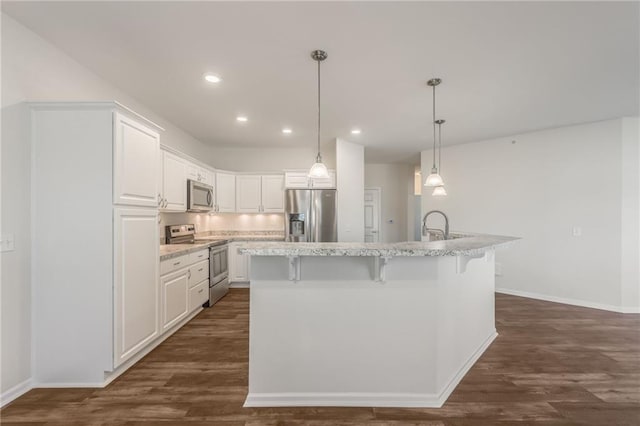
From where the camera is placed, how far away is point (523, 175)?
4680 millimetres

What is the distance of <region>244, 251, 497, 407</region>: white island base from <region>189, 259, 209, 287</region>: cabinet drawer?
195 cm

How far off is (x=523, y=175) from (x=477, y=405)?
4.07m

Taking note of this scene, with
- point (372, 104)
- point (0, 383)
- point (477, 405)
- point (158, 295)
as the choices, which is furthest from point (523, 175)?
point (0, 383)

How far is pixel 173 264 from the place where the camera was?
311cm

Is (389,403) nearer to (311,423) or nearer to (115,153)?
(311,423)

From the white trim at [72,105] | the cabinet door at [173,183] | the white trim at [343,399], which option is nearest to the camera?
the white trim at [343,399]

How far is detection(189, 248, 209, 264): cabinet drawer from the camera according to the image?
3.55 m

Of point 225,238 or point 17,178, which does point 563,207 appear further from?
point 17,178

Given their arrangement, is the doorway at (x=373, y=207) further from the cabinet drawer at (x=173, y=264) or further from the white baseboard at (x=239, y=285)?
the cabinet drawer at (x=173, y=264)

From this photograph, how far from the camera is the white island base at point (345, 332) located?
196cm

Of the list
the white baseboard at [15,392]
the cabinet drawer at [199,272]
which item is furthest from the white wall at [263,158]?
the white baseboard at [15,392]

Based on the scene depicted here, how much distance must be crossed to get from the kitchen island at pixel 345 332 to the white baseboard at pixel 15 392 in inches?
65.7

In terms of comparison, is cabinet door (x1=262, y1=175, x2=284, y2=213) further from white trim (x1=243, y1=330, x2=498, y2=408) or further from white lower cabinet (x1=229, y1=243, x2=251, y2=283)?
white trim (x1=243, y1=330, x2=498, y2=408)

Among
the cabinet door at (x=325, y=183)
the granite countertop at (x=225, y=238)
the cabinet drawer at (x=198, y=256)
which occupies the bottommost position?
the cabinet drawer at (x=198, y=256)
